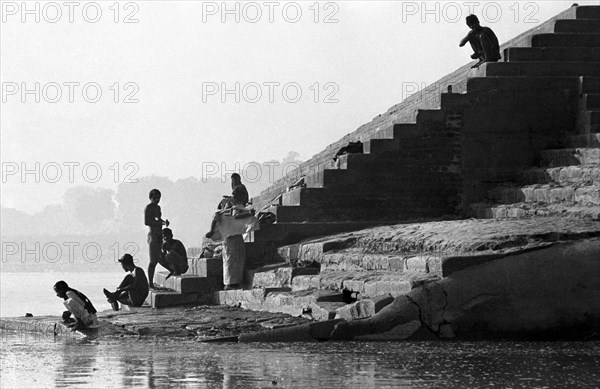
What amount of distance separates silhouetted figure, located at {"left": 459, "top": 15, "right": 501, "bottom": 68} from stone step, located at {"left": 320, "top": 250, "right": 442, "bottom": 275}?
19.2 ft

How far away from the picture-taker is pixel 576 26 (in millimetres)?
24469

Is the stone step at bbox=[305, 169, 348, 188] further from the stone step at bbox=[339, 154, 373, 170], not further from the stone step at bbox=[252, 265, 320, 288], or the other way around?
the stone step at bbox=[252, 265, 320, 288]

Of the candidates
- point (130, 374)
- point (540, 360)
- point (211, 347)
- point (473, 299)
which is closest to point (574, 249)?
point (473, 299)

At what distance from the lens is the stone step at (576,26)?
24453 millimetres

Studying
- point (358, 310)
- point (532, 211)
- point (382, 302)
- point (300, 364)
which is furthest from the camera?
point (532, 211)

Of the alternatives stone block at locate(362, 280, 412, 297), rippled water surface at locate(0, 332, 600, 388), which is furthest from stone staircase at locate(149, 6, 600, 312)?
rippled water surface at locate(0, 332, 600, 388)

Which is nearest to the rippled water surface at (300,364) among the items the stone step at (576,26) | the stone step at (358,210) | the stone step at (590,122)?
the stone step at (358,210)

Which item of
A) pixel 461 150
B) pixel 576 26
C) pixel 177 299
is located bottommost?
pixel 177 299

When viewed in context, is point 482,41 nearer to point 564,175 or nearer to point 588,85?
point 588,85

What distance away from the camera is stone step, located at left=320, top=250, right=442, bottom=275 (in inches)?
642

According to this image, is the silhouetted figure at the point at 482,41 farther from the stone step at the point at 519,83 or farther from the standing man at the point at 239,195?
the standing man at the point at 239,195

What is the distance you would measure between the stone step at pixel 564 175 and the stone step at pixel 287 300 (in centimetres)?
456

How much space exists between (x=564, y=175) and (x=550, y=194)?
2.69ft

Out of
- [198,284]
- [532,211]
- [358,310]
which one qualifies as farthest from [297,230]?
[358,310]
